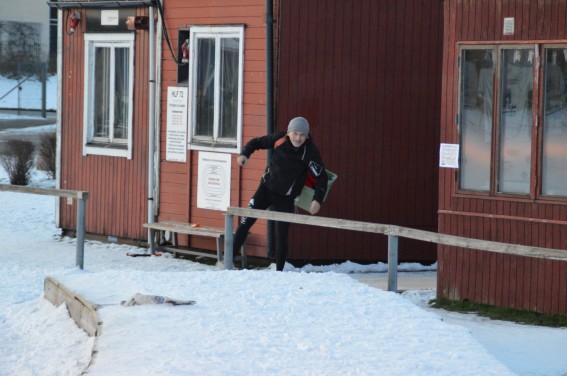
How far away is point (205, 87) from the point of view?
14398mm

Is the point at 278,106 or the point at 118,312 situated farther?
the point at 278,106

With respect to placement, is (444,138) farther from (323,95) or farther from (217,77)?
(217,77)

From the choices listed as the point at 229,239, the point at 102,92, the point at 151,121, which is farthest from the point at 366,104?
the point at 102,92

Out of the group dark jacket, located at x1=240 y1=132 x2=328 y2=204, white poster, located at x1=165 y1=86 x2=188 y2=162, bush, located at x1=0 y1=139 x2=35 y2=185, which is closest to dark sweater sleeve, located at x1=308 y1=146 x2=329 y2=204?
dark jacket, located at x1=240 y1=132 x2=328 y2=204

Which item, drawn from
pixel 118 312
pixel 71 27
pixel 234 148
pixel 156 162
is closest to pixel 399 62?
pixel 234 148

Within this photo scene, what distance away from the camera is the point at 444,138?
36.4ft

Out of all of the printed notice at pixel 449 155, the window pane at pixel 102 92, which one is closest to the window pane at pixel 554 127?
the printed notice at pixel 449 155

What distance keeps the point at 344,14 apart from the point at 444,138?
9.82 ft

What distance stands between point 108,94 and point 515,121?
21.5ft

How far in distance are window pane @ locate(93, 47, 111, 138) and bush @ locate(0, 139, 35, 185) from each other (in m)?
7.74

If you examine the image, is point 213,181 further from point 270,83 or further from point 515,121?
point 515,121

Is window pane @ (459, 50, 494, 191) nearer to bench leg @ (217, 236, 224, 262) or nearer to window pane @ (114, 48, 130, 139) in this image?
bench leg @ (217, 236, 224, 262)

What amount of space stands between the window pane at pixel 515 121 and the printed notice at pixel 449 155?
0.39 meters

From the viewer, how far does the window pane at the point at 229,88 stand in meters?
14.0
